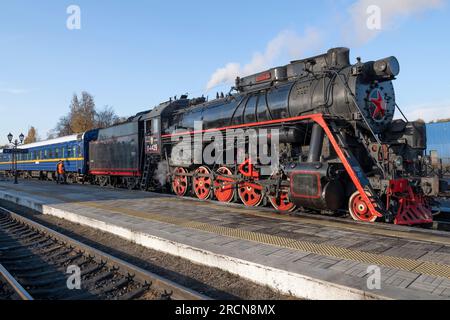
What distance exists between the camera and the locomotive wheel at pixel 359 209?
733 centimetres

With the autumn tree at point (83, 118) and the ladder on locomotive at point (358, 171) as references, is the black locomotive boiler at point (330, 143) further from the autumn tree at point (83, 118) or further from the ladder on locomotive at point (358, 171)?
the autumn tree at point (83, 118)

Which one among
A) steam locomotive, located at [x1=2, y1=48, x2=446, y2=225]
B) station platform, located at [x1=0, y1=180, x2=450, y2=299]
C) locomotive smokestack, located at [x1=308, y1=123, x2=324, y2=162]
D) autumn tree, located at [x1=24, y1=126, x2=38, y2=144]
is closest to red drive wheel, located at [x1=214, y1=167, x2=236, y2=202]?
steam locomotive, located at [x1=2, y1=48, x2=446, y2=225]

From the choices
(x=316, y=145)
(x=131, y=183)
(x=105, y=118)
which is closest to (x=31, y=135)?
(x=105, y=118)

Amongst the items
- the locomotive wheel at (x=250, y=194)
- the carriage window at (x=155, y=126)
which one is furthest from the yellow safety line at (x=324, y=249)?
the carriage window at (x=155, y=126)

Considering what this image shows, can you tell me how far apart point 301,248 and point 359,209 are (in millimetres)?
2776

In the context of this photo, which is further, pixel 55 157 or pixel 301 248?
pixel 55 157

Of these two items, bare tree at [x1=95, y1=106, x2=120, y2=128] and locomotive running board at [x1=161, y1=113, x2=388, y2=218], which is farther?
bare tree at [x1=95, y1=106, x2=120, y2=128]

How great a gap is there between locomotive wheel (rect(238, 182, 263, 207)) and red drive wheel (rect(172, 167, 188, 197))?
2.97 meters

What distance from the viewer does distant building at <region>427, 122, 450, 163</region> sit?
105ft

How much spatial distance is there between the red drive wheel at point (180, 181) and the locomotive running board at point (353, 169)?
627 cm

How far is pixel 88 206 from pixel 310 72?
7716 millimetres

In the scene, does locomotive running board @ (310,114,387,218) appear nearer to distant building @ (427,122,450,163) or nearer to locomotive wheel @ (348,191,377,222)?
locomotive wheel @ (348,191,377,222)

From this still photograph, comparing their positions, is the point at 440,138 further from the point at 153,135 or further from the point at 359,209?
the point at 359,209

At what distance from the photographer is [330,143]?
798 cm
